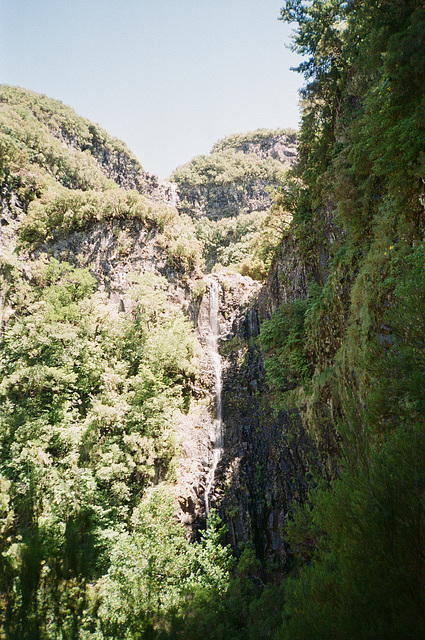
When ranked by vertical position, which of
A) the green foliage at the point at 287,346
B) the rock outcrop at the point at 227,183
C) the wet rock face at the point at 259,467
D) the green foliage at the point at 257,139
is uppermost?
the green foliage at the point at 257,139

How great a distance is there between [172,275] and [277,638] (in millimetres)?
17715

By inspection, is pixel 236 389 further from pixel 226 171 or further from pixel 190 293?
pixel 226 171

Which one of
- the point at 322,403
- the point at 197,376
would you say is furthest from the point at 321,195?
the point at 197,376

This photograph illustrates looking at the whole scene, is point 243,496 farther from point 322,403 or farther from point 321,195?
point 321,195

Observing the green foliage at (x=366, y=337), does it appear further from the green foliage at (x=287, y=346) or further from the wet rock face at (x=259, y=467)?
the wet rock face at (x=259, y=467)

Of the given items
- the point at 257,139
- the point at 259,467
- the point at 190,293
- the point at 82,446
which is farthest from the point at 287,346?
the point at 257,139

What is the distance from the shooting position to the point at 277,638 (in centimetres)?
278

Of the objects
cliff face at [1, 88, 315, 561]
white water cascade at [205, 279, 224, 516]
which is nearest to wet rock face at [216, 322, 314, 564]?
cliff face at [1, 88, 315, 561]

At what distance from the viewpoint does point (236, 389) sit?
15.1m

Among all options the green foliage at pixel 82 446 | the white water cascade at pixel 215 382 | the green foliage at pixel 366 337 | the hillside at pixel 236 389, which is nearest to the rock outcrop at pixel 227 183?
the hillside at pixel 236 389

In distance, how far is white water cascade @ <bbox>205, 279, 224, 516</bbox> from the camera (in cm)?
1242

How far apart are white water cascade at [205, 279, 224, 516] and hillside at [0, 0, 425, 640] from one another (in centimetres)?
10

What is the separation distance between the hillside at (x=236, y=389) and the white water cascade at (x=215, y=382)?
10 cm

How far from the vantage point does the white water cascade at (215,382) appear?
489 inches
